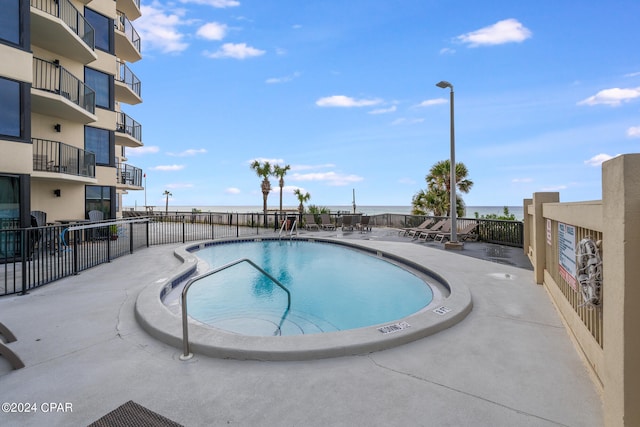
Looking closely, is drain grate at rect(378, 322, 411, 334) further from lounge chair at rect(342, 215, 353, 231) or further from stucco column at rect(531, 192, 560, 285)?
lounge chair at rect(342, 215, 353, 231)

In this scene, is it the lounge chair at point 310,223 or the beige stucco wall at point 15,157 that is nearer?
the beige stucco wall at point 15,157

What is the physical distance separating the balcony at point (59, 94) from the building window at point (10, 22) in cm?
155

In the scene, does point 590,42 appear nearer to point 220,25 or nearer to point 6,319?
point 220,25

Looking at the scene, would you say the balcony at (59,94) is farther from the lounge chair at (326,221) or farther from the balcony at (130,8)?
the lounge chair at (326,221)

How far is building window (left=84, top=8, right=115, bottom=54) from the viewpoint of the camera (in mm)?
12583

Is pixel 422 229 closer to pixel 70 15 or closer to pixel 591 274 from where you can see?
pixel 591 274

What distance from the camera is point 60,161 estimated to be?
34.7 ft

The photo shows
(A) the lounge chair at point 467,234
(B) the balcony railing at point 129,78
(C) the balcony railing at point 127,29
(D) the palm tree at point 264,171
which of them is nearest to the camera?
(A) the lounge chair at point 467,234

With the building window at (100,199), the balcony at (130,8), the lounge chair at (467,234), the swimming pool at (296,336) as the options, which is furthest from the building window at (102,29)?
the lounge chair at (467,234)

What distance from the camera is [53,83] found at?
1064 centimetres

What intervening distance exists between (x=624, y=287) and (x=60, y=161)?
46.1 ft

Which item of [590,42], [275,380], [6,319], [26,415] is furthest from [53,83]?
[590,42]

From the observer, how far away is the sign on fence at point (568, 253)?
3.18 metres

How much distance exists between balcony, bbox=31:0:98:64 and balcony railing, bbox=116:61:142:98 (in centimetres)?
403
